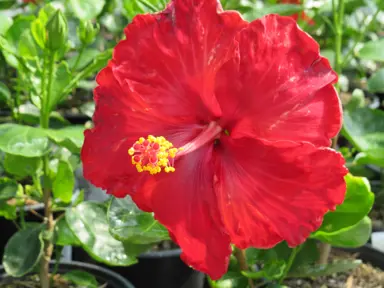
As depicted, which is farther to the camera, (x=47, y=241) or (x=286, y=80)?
(x=47, y=241)

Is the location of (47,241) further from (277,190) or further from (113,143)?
(277,190)

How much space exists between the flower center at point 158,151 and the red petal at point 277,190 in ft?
0.15

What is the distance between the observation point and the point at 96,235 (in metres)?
1.07

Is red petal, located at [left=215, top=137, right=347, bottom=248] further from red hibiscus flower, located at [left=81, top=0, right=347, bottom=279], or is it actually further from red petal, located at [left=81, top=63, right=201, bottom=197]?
red petal, located at [left=81, top=63, right=201, bottom=197]

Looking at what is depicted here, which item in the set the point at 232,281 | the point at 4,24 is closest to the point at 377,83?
the point at 232,281

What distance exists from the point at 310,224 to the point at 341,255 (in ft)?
2.54

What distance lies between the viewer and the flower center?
75 cm

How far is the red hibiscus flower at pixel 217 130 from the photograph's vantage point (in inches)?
28.7

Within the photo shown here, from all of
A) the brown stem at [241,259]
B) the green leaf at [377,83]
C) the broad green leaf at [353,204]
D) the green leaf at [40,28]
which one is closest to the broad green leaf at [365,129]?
the green leaf at [377,83]

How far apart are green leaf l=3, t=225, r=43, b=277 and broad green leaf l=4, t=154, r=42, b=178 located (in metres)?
0.12

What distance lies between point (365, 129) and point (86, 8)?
637 mm

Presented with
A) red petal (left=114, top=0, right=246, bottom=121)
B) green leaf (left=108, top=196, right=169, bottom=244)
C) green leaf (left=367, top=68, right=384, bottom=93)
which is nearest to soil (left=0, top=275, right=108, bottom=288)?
green leaf (left=108, top=196, right=169, bottom=244)

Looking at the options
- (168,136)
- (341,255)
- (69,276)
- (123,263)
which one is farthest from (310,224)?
(341,255)

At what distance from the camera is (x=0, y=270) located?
1.29 meters
